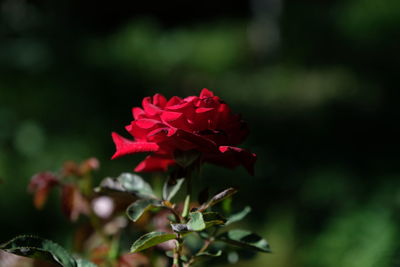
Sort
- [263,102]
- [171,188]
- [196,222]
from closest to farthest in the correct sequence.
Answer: [196,222]
[171,188]
[263,102]

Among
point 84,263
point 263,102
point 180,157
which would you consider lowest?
point 263,102

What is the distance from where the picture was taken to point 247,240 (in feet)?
2.19

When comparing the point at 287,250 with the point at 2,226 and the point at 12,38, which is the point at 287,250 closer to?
the point at 2,226

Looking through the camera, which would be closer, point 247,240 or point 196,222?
point 196,222

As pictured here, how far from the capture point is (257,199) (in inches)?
84.5

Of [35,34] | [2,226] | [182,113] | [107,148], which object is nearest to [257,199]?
[107,148]

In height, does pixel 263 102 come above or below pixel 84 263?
below

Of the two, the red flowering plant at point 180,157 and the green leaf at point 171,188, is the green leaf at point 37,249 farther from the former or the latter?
the green leaf at point 171,188

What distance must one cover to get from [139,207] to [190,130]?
107mm

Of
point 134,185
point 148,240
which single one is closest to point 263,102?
point 134,185

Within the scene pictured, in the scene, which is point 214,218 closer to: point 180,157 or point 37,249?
point 180,157

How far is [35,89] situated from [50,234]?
69.4 inches

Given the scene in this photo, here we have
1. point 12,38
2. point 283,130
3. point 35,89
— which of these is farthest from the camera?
point 12,38

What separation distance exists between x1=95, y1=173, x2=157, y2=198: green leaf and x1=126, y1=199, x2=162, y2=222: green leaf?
0.12ft
